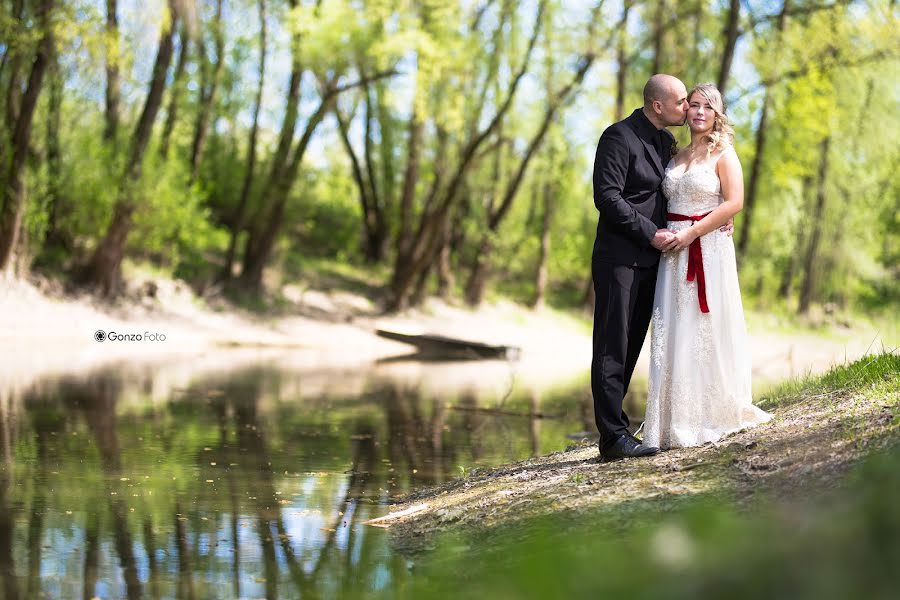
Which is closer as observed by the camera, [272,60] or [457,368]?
Result: [457,368]

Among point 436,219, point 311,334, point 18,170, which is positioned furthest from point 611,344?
point 436,219

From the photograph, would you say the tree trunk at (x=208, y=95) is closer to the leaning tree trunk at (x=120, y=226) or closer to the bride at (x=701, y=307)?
the leaning tree trunk at (x=120, y=226)

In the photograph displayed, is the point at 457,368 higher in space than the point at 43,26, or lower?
lower

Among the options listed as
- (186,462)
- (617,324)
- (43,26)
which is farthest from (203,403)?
(43,26)

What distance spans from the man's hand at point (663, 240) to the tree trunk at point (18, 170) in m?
17.6

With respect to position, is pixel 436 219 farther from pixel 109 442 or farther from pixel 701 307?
pixel 701 307

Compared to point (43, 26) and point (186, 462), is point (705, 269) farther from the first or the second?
point (43, 26)

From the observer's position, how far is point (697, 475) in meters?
5.71

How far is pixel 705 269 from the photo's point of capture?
22.9 feet

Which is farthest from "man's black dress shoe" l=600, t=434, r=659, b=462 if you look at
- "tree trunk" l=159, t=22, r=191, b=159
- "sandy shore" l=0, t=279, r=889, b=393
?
"tree trunk" l=159, t=22, r=191, b=159

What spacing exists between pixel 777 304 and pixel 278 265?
17207 millimetres

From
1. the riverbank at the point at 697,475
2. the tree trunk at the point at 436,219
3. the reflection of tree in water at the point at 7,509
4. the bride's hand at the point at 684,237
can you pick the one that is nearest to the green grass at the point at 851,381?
the riverbank at the point at 697,475

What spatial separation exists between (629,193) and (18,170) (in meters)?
18.9

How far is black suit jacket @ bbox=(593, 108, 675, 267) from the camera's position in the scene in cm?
675
